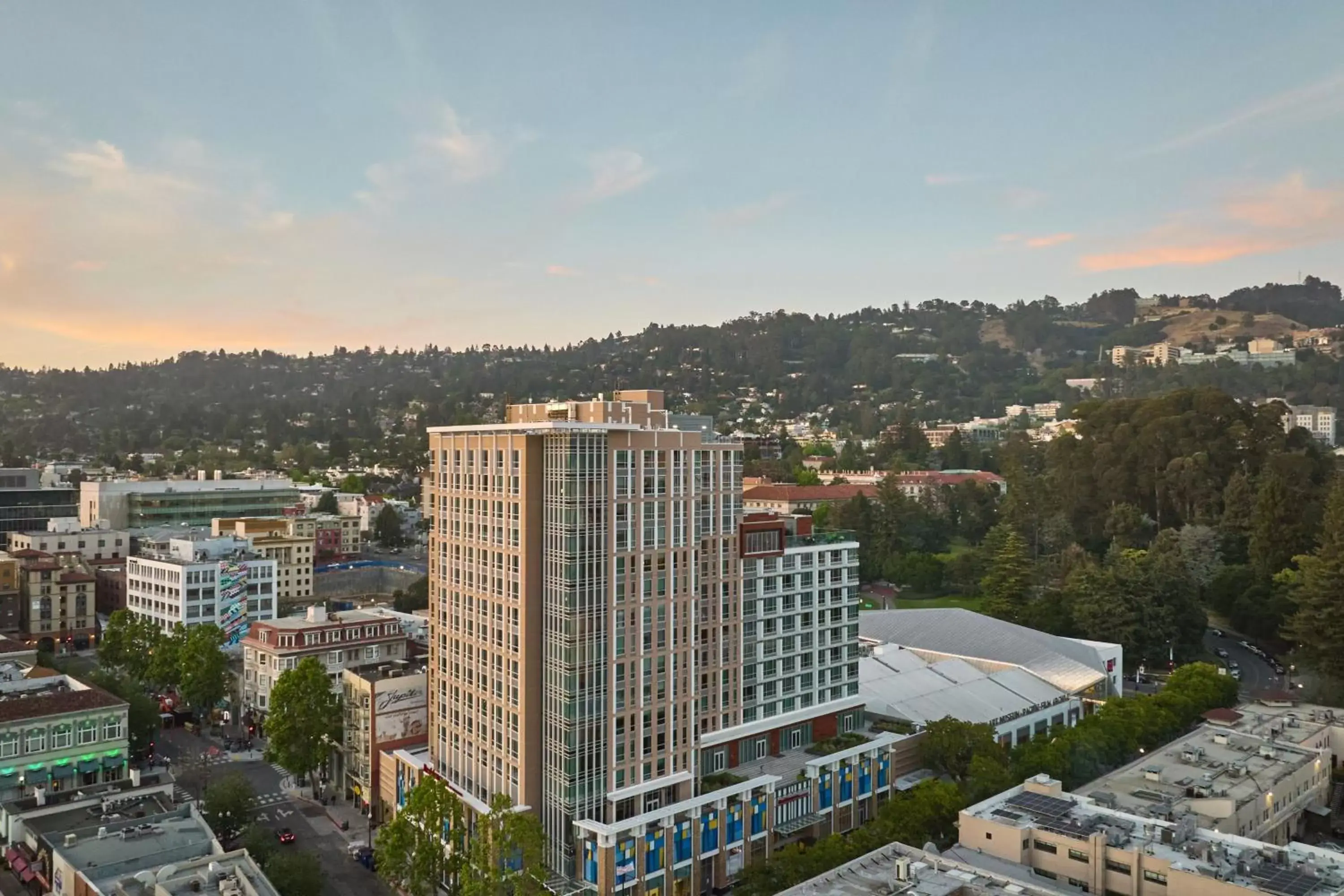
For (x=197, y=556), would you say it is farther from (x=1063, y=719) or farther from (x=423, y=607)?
(x=1063, y=719)

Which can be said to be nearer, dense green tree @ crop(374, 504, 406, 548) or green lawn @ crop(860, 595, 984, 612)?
green lawn @ crop(860, 595, 984, 612)

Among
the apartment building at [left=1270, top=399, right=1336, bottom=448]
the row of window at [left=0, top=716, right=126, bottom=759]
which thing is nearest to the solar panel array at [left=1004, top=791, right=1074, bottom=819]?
the row of window at [left=0, top=716, right=126, bottom=759]

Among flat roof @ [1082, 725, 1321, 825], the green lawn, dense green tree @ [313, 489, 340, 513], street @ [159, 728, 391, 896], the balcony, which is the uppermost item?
the balcony

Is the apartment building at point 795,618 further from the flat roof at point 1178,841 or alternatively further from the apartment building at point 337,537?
the apartment building at point 337,537

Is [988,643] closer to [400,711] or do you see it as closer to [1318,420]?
[400,711]

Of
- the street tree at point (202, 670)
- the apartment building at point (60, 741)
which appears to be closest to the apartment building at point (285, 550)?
the street tree at point (202, 670)

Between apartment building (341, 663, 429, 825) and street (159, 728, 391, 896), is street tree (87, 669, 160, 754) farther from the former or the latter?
apartment building (341, 663, 429, 825)

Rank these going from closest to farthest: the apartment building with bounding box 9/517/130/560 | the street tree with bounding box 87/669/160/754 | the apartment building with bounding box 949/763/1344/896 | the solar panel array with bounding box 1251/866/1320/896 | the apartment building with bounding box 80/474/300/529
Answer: the solar panel array with bounding box 1251/866/1320/896
the apartment building with bounding box 949/763/1344/896
the street tree with bounding box 87/669/160/754
the apartment building with bounding box 9/517/130/560
the apartment building with bounding box 80/474/300/529
